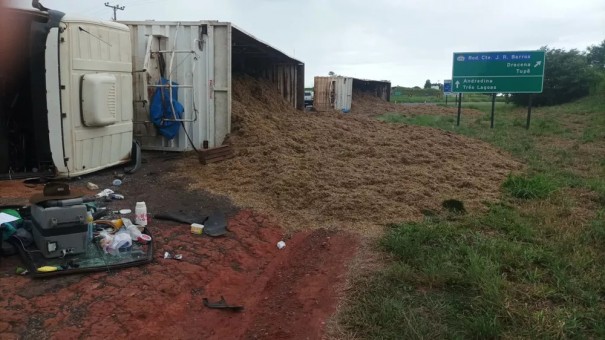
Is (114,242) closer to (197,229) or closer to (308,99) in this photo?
(197,229)

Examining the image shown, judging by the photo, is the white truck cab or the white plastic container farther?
the white truck cab

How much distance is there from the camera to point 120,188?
6.70 meters

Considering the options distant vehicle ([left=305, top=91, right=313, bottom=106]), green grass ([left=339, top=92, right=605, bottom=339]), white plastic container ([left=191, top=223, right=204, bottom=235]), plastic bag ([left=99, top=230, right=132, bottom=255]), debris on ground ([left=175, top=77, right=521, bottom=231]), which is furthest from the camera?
distant vehicle ([left=305, top=91, right=313, bottom=106])

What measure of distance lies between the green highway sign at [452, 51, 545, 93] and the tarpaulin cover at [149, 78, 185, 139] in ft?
49.3

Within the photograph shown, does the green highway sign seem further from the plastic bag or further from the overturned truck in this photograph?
the plastic bag

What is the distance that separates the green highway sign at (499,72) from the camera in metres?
19.1

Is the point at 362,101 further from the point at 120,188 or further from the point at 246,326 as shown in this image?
the point at 246,326

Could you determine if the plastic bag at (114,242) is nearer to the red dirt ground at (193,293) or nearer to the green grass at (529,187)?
the red dirt ground at (193,293)

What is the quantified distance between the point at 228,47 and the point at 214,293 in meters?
5.76

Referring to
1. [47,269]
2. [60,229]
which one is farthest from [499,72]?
[47,269]

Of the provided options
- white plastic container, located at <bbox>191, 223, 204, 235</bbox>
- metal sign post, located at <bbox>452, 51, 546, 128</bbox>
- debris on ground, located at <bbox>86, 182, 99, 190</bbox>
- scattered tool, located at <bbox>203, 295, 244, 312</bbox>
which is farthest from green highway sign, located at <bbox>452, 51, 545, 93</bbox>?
scattered tool, located at <bbox>203, 295, 244, 312</bbox>

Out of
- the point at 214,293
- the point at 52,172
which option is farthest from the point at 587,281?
the point at 52,172

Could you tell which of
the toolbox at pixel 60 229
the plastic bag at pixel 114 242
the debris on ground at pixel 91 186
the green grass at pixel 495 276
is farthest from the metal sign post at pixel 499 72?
the toolbox at pixel 60 229

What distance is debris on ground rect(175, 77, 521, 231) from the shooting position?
6.34 meters
